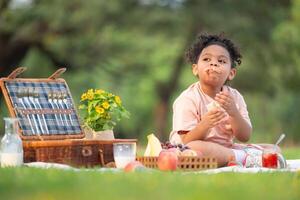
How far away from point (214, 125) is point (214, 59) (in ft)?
2.33

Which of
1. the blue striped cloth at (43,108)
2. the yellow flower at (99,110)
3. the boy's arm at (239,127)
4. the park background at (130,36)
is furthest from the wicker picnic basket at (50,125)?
the park background at (130,36)

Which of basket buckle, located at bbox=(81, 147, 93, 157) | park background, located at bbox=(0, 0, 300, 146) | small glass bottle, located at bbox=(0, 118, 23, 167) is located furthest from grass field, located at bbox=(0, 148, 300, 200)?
park background, located at bbox=(0, 0, 300, 146)

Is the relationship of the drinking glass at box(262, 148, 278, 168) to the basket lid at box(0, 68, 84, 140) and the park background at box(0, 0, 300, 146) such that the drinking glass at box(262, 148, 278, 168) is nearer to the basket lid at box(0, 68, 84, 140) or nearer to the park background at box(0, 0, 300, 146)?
the basket lid at box(0, 68, 84, 140)

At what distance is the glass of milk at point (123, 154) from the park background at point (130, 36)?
14.0 meters

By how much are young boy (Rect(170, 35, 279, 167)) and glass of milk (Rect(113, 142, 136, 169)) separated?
0.55 meters

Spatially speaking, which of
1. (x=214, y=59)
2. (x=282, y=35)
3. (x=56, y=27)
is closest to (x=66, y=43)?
(x=56, y=27)

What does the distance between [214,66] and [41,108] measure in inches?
50.9

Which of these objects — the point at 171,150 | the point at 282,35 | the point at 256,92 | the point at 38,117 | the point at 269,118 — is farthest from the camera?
the point at 269,118

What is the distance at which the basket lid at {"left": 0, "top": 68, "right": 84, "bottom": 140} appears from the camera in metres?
6.09

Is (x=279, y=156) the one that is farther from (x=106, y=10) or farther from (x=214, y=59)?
(x=106, y=10)

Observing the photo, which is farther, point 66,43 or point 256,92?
point 256,92

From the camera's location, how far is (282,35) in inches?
776

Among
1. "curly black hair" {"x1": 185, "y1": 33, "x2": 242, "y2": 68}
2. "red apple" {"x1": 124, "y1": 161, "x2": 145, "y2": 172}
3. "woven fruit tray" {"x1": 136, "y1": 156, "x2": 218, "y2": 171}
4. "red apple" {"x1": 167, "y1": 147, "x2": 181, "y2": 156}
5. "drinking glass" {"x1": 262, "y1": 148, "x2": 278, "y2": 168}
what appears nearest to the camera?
"red apple" {"x1": 124, "y1": 161, "x2": 145, "y2": 172}

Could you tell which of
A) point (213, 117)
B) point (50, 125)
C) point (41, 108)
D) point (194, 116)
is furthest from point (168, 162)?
point (41, 108)
